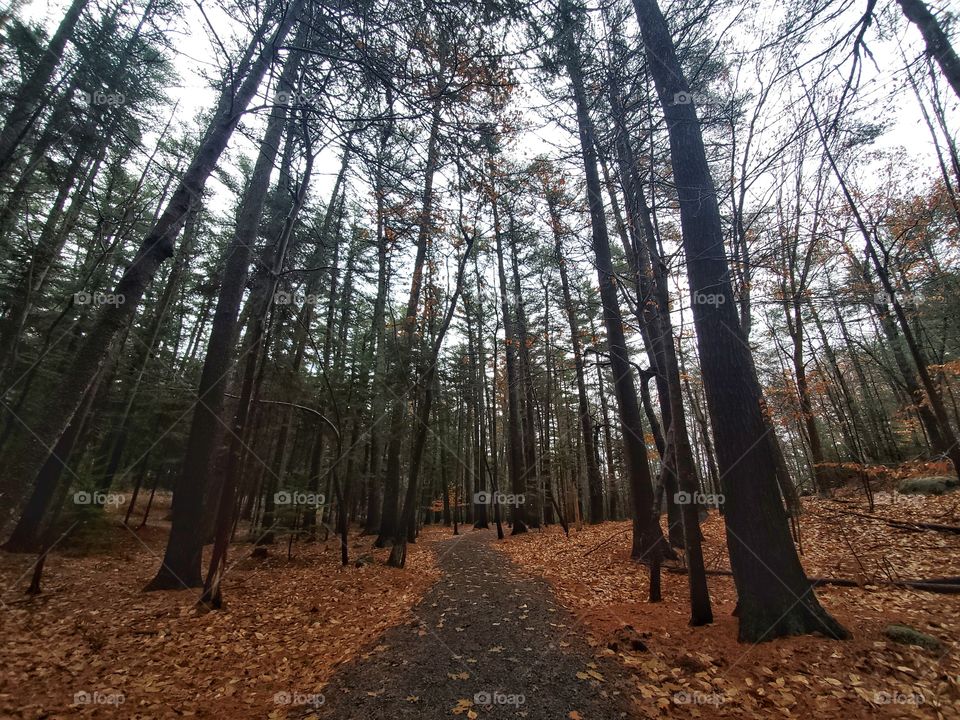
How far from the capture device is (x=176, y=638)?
14.3 ft

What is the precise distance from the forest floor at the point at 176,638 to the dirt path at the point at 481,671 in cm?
40

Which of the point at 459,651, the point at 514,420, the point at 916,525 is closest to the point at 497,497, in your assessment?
the point at 514,420

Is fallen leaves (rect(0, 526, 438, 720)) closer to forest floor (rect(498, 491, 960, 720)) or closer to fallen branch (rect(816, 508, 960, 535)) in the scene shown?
forest floor (rect(498, 491, 960, 720))

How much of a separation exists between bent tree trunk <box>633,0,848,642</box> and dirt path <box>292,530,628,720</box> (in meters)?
1.87

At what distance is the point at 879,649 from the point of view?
345 cm

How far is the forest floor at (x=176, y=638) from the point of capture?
3.11m

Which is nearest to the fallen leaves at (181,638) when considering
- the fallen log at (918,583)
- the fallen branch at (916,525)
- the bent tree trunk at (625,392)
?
the bent tree trunk at (625,392)

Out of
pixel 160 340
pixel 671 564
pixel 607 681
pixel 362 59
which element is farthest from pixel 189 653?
pixel 160 340

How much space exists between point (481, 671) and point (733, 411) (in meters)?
4.03

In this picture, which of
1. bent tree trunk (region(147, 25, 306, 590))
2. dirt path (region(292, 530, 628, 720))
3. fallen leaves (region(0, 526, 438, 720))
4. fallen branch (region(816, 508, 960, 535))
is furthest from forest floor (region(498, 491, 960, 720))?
bent tree trunk (region(147, 25, 306, 590))

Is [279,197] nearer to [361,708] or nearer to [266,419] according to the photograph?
[266,419]

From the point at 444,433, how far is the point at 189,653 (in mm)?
16659

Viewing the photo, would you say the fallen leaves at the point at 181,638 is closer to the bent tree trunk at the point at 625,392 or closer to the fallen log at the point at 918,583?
the bent tree trunk at the point at 625,392

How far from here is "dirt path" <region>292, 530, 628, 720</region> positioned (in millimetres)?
3127
